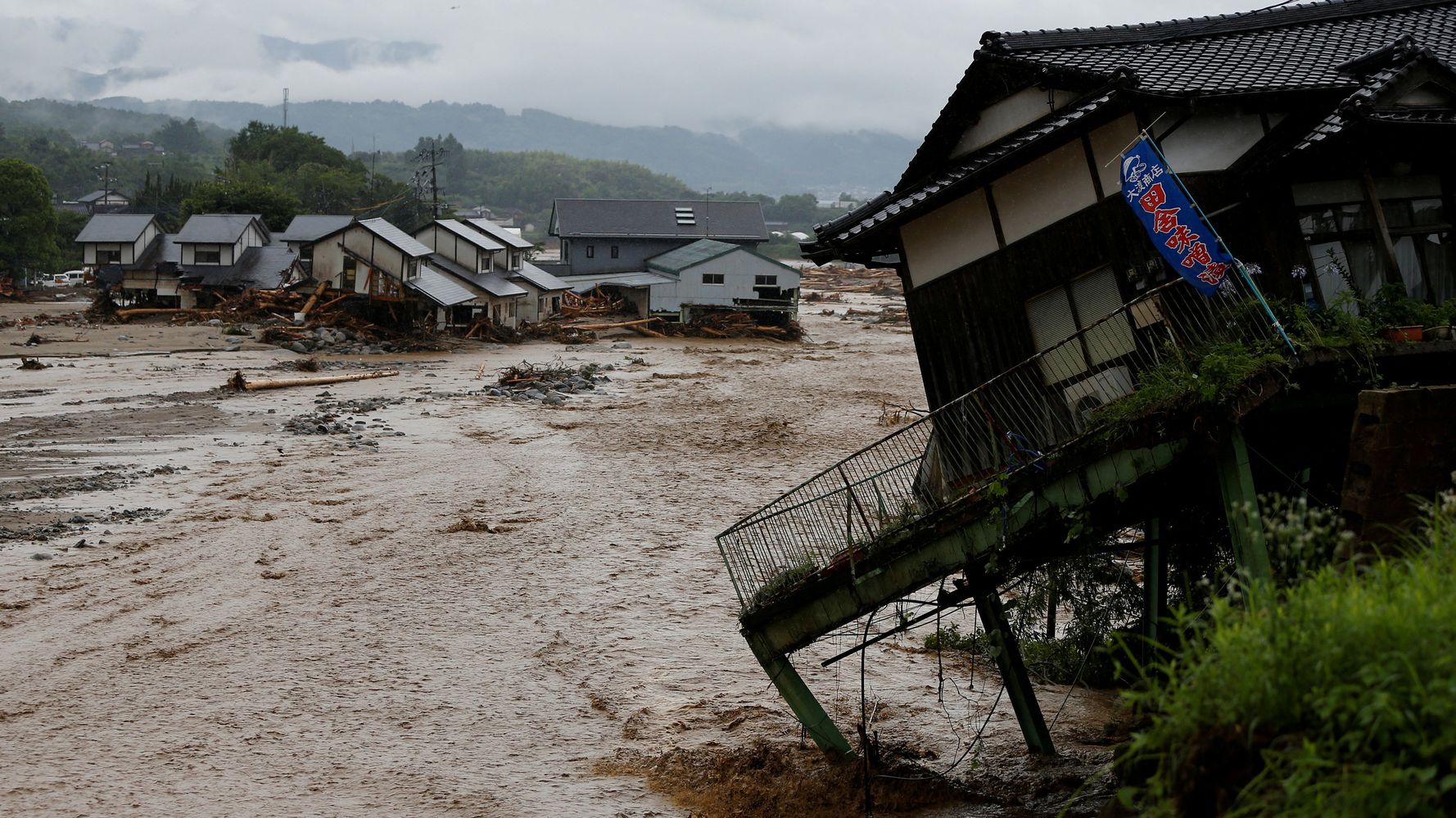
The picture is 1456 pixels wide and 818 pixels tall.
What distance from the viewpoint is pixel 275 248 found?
227 ft

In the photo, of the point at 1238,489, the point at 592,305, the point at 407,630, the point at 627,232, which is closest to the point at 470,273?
the point at 592,305

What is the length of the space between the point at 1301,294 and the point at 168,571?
60.1ft

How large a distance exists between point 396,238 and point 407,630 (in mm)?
42165

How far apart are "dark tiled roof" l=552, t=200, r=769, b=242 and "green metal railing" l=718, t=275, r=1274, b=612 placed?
215 feet

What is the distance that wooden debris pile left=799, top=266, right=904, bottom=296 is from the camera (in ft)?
321

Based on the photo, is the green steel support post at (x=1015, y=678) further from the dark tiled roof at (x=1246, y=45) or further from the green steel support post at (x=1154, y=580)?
the dark tiled roof at (x=1246, y=45)

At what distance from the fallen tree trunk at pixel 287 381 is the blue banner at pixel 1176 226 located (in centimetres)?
3574

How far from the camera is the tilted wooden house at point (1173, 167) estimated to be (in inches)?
450

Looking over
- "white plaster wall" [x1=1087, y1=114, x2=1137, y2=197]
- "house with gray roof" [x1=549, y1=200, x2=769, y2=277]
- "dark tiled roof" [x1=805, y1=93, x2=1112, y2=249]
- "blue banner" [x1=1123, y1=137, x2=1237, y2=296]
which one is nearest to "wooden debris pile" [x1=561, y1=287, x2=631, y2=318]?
"house with gray roof" [x1=549, y1=200, x2=769, y2=277]

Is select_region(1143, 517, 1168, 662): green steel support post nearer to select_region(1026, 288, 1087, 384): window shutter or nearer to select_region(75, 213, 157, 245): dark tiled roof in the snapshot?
select_region(1026, 288, 1087, 384): window shutter

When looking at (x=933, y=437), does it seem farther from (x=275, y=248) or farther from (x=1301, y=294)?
(x=275, y=248)

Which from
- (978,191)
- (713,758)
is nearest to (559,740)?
(713,758)

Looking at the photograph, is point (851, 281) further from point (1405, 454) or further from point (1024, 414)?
point (1405, 454)

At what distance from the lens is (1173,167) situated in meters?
12.2
